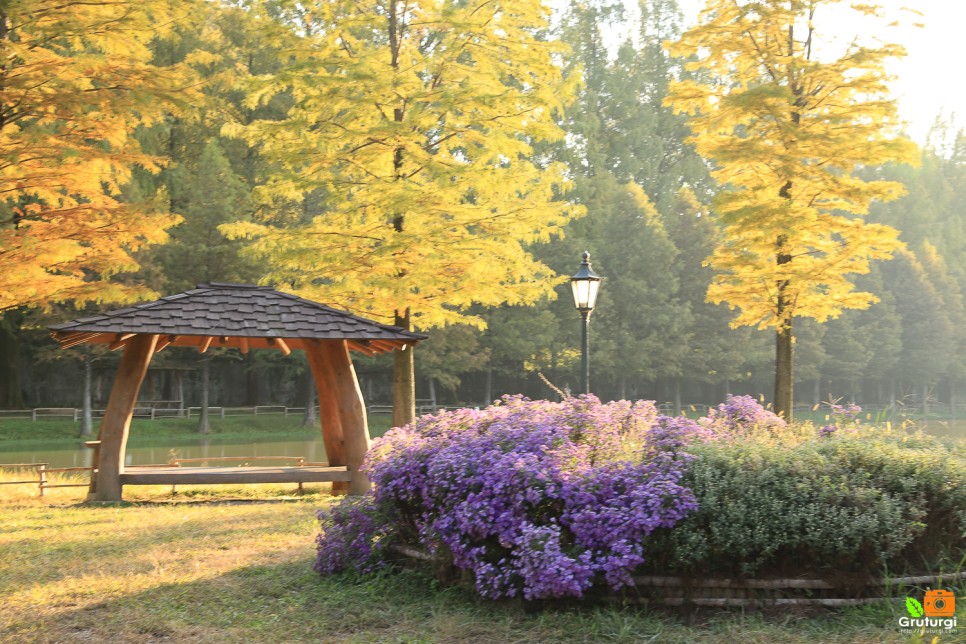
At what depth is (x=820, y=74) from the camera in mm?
16734

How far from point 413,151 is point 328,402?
14.1 ft

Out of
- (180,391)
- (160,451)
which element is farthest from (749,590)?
(180,391)

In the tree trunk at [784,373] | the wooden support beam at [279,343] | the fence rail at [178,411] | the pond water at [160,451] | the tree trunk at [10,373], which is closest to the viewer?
the wooden support beam at [279,343]

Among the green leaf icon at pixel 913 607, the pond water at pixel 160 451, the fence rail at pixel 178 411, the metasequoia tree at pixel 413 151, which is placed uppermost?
the metasequoia tree at pixel 413 151

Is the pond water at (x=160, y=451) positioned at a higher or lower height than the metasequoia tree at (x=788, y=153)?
lower

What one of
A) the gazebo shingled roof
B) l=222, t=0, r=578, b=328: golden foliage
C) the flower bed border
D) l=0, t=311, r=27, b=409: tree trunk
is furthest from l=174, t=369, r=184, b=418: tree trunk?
the flower bed border

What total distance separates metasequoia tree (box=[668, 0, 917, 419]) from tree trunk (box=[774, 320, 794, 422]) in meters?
0.03

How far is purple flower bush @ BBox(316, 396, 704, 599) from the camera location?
610cm

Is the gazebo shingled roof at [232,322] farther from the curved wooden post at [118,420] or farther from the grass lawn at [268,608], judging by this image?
the grass lawn at [268,608]

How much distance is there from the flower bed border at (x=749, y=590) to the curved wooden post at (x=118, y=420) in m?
9.33

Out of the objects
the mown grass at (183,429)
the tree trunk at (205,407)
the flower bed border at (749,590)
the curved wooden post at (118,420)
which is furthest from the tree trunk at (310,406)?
the flower bed border at (749,590)

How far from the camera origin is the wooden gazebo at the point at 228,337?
1272 centimetres

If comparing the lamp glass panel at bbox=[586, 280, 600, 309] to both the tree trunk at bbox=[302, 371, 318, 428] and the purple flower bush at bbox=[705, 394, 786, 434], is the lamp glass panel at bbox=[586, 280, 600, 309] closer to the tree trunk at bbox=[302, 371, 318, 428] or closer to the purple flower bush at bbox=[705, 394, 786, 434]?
the purple flower bush at bbox=[705, 394, 786, 434]

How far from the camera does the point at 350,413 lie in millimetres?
13602
